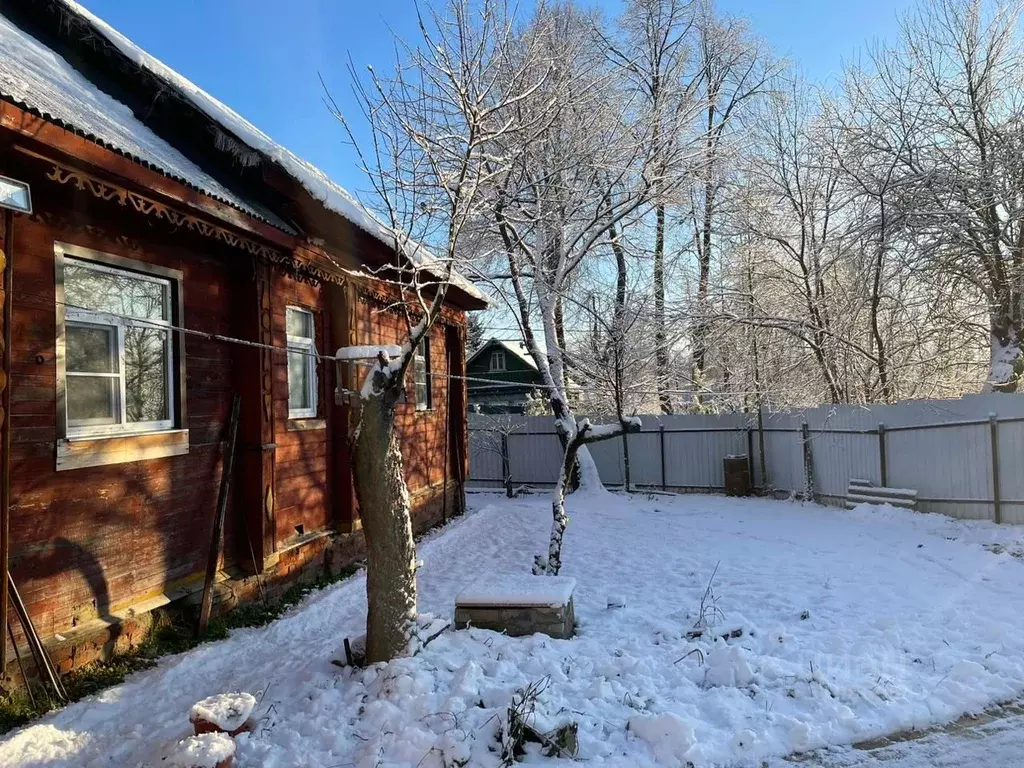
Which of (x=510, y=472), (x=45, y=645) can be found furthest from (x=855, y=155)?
(x=45, y=645)

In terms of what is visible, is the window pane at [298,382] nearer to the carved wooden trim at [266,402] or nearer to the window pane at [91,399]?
the carved wooden trim at [266,402]

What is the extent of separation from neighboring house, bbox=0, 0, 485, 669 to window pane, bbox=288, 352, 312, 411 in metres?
0.03

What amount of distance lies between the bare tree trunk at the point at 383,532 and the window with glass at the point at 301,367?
2824mm

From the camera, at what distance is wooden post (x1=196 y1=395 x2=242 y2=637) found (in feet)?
16.8

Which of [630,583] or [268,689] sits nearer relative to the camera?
[268,689]

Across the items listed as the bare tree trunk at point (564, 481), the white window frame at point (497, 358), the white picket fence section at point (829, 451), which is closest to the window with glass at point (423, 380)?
the bare tree trunk at point (564, 481)

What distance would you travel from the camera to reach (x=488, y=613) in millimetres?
4867

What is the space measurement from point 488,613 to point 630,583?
243 cm

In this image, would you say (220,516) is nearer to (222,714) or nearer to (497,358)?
(222,714)

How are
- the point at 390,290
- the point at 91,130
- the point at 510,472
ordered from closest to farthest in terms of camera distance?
the point at 91,130 < the point at 390,290 < the point at 510,472

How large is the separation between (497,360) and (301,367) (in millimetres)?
24796

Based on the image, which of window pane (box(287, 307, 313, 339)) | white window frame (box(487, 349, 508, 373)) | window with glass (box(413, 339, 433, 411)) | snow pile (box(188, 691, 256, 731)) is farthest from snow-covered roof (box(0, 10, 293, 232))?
white window frame (box(487, 349, 508, 373))

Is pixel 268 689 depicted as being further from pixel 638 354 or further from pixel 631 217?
pixel 638 354

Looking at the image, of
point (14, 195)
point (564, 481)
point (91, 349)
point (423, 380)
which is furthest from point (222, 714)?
point (423, 380)
